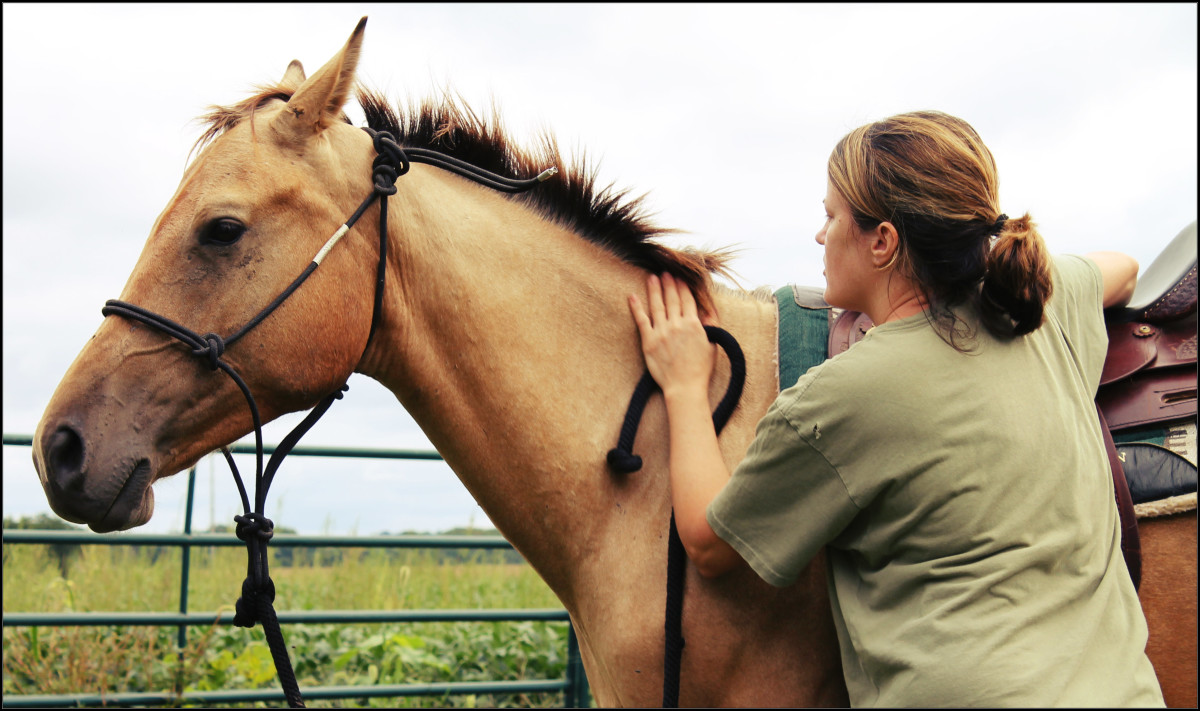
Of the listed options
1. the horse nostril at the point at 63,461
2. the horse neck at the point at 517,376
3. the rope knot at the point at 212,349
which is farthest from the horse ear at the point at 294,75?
the horse nostril at the point at 63,461

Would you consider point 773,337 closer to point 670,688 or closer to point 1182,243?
point 670,688

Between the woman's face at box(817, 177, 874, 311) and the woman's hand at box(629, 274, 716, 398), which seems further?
the woman's hand at box(629, 274, 716, 398)

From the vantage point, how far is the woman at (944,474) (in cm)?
135

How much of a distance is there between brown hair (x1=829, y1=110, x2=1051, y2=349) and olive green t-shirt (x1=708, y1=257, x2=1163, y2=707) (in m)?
0.06

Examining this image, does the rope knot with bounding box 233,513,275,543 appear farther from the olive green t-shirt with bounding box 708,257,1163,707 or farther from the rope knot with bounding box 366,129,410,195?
the olive green t-shirt with bounding box 708,257,1163,707

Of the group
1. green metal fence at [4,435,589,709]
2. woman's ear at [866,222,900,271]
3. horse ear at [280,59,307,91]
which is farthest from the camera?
green metal fence at [4,435,589,709]

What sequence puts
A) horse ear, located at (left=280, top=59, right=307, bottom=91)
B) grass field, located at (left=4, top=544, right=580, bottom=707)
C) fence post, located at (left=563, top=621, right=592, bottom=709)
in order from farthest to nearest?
fence post, located at (left=563, top=621, right=592, bottom=709), grass field, located at (left=4, top=544, right=580, bottom=707), horse ear, located at (left=280, top=59, right=307, bottom=91)

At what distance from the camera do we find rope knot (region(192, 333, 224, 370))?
1.75 metres

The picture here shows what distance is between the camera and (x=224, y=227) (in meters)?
1.80

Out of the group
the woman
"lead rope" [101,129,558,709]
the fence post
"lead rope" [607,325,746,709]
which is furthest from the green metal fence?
the woman

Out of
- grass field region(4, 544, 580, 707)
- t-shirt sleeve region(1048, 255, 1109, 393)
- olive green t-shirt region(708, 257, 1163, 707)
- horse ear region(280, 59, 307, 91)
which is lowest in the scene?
grass field region(4, 544, 580, 707)

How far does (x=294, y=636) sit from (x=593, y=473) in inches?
142

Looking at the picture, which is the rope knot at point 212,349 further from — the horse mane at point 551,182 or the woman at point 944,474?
the woman at point 944,474

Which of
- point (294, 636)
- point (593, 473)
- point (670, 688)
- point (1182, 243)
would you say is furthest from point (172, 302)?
point (294, 636)
